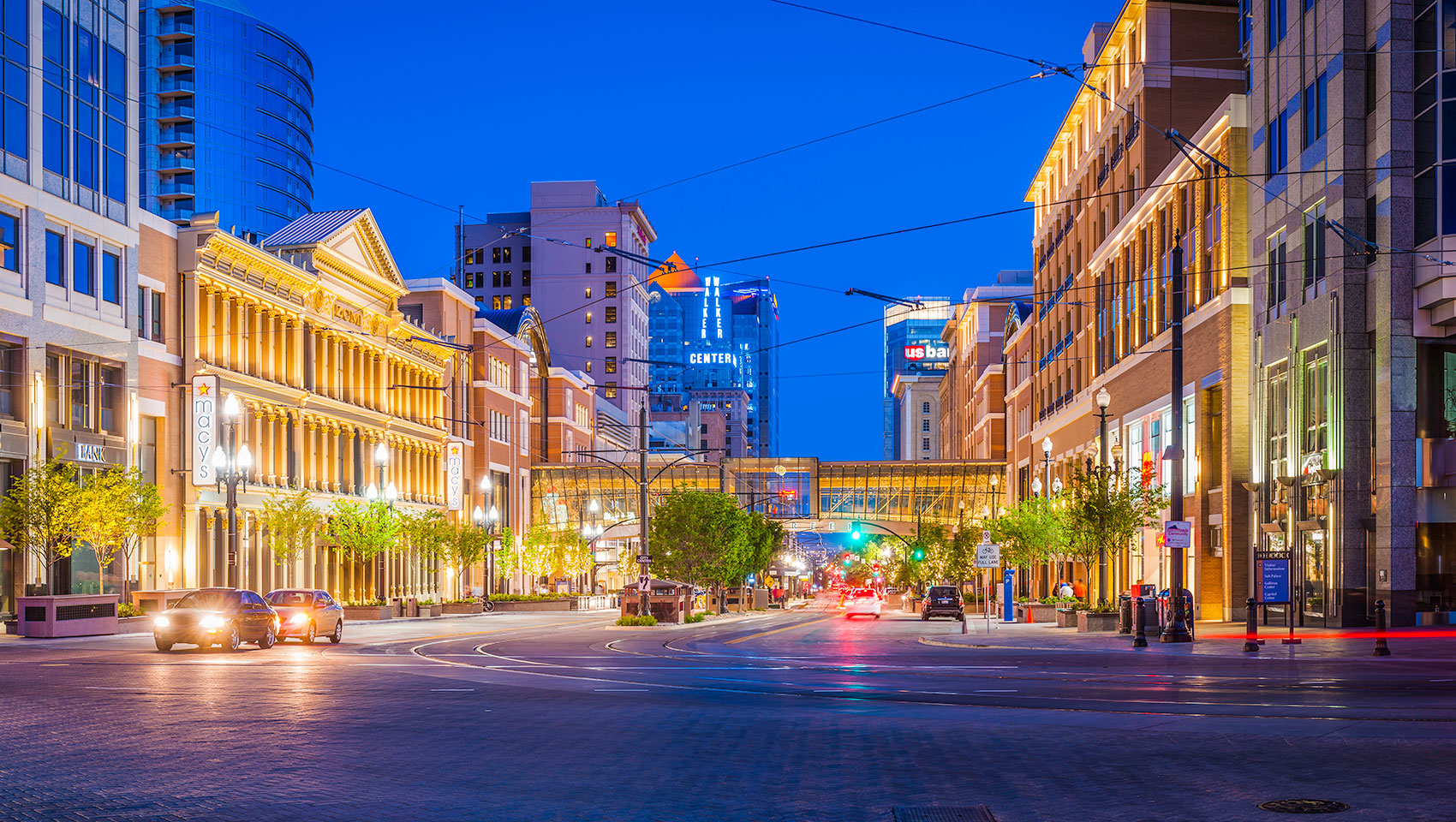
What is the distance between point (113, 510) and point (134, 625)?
3985mm

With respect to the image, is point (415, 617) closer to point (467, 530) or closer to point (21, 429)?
point (467, 530)

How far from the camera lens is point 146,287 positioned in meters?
59.1

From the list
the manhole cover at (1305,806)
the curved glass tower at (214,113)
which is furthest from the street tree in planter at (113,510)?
the curved glass tower at (214,113)

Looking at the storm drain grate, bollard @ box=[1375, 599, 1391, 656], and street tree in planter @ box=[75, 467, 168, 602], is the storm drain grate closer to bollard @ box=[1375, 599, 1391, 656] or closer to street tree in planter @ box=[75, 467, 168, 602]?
bollard @ box=[1375, 599, 1391, 656]

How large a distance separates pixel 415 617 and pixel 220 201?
74.1m

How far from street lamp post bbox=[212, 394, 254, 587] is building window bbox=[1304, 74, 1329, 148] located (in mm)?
34933

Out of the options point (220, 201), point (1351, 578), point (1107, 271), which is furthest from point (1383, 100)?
point (220, 201)

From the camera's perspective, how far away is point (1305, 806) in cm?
1030

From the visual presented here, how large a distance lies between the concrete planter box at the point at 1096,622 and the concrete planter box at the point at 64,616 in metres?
29.0

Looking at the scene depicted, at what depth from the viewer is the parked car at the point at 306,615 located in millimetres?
38906

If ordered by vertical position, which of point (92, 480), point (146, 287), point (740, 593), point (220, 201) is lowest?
point (740, 593)

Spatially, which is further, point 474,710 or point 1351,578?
point 1351,578

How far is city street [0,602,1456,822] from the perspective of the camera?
10625mm

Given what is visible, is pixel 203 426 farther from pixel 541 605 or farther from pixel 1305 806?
pixel 1305 806
